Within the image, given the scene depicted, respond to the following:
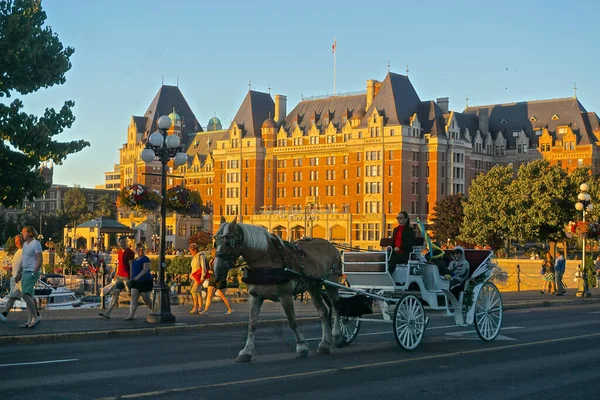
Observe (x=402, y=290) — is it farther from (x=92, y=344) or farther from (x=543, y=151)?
(x=543, y=151)

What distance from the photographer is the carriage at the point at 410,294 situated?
49.3 feet

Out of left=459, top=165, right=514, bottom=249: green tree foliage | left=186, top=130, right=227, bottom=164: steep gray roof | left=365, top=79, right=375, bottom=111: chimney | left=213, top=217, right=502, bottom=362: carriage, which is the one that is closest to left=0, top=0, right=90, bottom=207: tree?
left=213, top=217, right=502, bottom=362: carriage

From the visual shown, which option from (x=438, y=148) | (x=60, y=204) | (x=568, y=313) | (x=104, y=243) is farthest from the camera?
(x=60, y=204)

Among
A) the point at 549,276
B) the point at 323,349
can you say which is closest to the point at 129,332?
the point at 323,349

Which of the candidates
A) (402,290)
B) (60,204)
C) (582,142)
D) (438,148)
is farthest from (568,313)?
(60,204)

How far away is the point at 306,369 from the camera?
12.9 metres

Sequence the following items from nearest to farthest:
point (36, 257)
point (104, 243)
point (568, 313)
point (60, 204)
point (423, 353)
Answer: point (423, 353) → point (36, 257) → point (568, 313) → point (104, 243) → point (60, 204)

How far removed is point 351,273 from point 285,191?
103504 mm

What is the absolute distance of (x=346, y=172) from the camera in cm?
11175

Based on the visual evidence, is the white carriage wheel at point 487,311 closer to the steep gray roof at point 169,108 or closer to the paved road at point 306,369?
the paved road at point 306,369

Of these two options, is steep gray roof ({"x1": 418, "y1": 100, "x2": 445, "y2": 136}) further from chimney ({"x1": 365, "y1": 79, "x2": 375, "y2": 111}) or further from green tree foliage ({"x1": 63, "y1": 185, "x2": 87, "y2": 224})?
green tree foliage ({"x1": 63, "y1": 185, "x2": 87, "y2": 224})

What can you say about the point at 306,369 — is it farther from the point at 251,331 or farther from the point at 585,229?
the point at 585,229

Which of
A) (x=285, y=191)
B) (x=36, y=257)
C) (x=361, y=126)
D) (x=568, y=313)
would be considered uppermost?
(x=361, y=126)

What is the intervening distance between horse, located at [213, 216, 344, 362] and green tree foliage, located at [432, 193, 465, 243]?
74.0 meters
